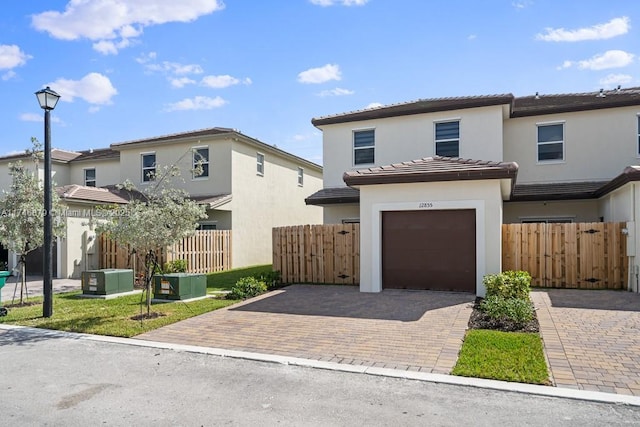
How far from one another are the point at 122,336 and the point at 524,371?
6.88 metres

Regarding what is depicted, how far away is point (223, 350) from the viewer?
7348mm

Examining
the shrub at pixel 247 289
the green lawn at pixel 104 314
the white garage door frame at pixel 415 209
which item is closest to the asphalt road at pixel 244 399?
the green lawn at pixel 104 314

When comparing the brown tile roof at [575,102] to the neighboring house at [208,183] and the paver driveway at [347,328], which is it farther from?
the neighboring house at [208,183]

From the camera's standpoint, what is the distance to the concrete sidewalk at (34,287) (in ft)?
44.9

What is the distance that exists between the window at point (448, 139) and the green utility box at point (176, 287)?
422 inches

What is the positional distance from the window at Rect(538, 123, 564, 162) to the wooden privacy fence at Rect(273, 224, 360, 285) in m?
8.74

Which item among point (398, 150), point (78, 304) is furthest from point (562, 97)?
point (78, 304)

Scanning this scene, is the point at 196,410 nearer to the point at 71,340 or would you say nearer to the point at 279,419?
the point at 279,419

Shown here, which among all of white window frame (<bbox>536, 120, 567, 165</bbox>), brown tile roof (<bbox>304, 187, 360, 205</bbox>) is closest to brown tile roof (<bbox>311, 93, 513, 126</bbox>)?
white window frame (<bbox>536, 120, 567, 165</bbox>)

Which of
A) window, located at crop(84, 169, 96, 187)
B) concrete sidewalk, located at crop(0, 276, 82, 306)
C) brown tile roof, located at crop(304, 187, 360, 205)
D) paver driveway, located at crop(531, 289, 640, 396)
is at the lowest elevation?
concrete sidewalk, located at crop(0, 276, 82, 306)

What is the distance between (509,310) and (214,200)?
47.2 feet

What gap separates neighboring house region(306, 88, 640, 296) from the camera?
1193cm

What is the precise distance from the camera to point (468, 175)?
1152cm

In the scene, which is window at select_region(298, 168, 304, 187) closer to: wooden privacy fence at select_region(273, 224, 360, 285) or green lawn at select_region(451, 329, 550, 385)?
wooden privacy fence at select_region(273, 224, 360, 285)
